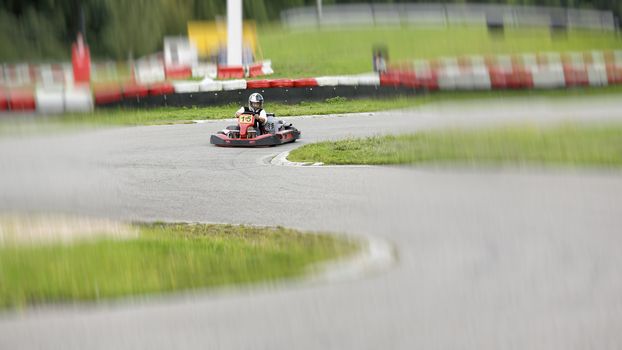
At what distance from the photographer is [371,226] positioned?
23.1 feet

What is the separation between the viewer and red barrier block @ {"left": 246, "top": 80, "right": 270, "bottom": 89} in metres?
8.07

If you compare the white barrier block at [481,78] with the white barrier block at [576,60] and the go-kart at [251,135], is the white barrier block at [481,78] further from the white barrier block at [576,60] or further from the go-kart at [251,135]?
the go-kart at [251,135]

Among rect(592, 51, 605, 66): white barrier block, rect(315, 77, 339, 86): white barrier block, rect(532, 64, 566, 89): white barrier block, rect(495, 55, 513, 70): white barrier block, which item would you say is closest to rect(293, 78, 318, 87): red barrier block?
rect(315, 77, 339, 86): white barrier block

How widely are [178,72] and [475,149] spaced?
299 cm

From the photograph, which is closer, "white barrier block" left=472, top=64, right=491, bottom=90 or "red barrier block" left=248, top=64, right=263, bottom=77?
"red barrier block" left=248, top=64, right=263, bottom=77

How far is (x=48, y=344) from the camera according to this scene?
4375 millimetres

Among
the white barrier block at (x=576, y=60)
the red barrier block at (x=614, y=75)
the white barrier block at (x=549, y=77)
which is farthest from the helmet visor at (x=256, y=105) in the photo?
the red barrier block at (x=614, y=75)

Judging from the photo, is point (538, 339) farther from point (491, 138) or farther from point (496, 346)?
point (491, 138)

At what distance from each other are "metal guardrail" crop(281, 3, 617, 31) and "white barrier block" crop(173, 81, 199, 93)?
1.24 m

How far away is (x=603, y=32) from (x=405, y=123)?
2.44 meters

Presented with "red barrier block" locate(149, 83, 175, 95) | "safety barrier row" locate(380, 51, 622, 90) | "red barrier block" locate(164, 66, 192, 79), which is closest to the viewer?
"red barrier block" locate(164, 66, 192, 79)

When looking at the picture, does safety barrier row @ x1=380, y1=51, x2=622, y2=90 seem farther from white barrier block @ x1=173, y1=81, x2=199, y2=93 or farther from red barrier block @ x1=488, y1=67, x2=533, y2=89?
white barrier block @ x1=173, y1=81, x2=199, y2=93

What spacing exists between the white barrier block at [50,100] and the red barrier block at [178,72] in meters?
1.99

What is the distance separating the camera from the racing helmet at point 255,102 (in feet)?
27.2
